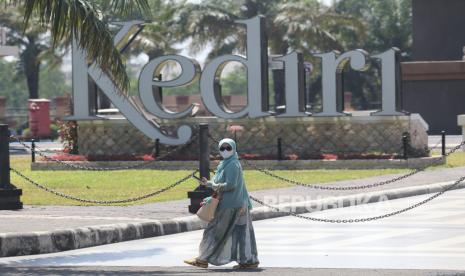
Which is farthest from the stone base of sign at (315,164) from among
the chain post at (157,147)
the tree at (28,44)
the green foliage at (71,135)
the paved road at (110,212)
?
the tree at (28,44)

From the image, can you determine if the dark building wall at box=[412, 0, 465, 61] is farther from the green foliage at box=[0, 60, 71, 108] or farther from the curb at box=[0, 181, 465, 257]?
the green foliage at box=[0, 60, 71, 108]

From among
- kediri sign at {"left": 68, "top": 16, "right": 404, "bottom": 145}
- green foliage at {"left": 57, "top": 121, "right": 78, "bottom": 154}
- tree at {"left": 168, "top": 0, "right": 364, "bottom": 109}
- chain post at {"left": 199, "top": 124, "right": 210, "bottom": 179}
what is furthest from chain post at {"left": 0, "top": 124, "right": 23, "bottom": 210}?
tree at {"left": 168, "top": 0, "right": 364, "bottom": 109}

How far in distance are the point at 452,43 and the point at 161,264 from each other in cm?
4448

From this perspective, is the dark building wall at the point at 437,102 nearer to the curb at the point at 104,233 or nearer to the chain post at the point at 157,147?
the chain post at the point at 157,147

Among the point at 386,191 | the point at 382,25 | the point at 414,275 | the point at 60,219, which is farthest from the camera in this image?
the point at 382,25

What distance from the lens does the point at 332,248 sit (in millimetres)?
17109

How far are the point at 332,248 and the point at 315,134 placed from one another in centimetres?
1882

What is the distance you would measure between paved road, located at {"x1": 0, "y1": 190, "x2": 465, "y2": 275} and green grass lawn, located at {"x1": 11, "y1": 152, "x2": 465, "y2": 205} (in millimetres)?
5086

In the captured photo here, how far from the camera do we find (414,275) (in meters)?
13.9

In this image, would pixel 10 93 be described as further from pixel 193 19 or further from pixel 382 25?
pixel 193 19

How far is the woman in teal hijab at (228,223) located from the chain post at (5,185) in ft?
26.0

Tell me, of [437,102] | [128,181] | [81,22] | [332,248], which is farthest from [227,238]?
[437,102]

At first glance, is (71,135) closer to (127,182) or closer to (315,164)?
(315,164)

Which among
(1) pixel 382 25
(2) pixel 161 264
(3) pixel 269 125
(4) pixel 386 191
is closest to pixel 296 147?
(3) pixel 269 125
